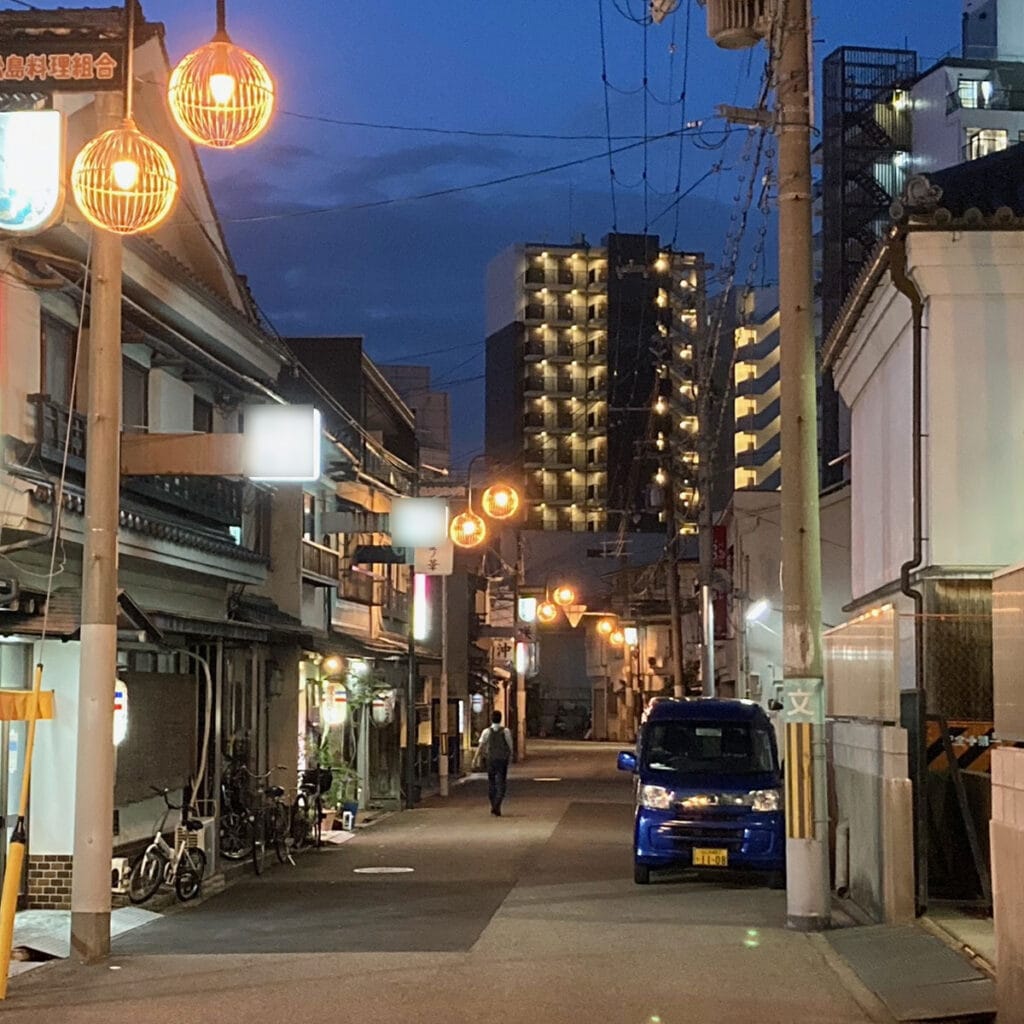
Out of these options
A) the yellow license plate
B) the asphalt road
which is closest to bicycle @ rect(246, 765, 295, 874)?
the asphalt road

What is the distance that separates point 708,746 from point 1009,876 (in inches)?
443

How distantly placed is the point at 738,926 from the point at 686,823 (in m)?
3.69

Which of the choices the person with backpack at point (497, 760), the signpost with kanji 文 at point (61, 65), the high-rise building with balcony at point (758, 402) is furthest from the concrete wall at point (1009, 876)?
the high-rise building with balcony at point (758, 402)

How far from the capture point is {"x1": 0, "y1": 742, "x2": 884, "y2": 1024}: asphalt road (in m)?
11.0

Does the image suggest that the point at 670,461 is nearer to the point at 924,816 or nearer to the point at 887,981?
the point at 924,816

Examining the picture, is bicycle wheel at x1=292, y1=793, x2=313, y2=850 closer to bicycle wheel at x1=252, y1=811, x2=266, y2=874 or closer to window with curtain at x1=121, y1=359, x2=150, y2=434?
bicycle wheel at x1=252, y1=811, x2=266, y2=874

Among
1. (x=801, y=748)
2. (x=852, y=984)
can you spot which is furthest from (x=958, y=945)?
(x=801, y=748)

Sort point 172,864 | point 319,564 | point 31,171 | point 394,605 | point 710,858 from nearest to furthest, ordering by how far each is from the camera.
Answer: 1. point 31,171
2. point 172,864
3. point 710,858
4. point 319,564
5. point 394,605

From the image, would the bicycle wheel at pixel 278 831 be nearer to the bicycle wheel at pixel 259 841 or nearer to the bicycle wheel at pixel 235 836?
the bicycle wheel at pixel 259 841

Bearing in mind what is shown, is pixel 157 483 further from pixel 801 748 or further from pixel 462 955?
pixel 801 748

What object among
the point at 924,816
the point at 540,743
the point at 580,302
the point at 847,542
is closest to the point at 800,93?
the point at 924,816

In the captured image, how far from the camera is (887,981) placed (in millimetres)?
11867

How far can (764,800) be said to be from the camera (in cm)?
1942

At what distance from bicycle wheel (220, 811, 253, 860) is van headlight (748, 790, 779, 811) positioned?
7266mm
